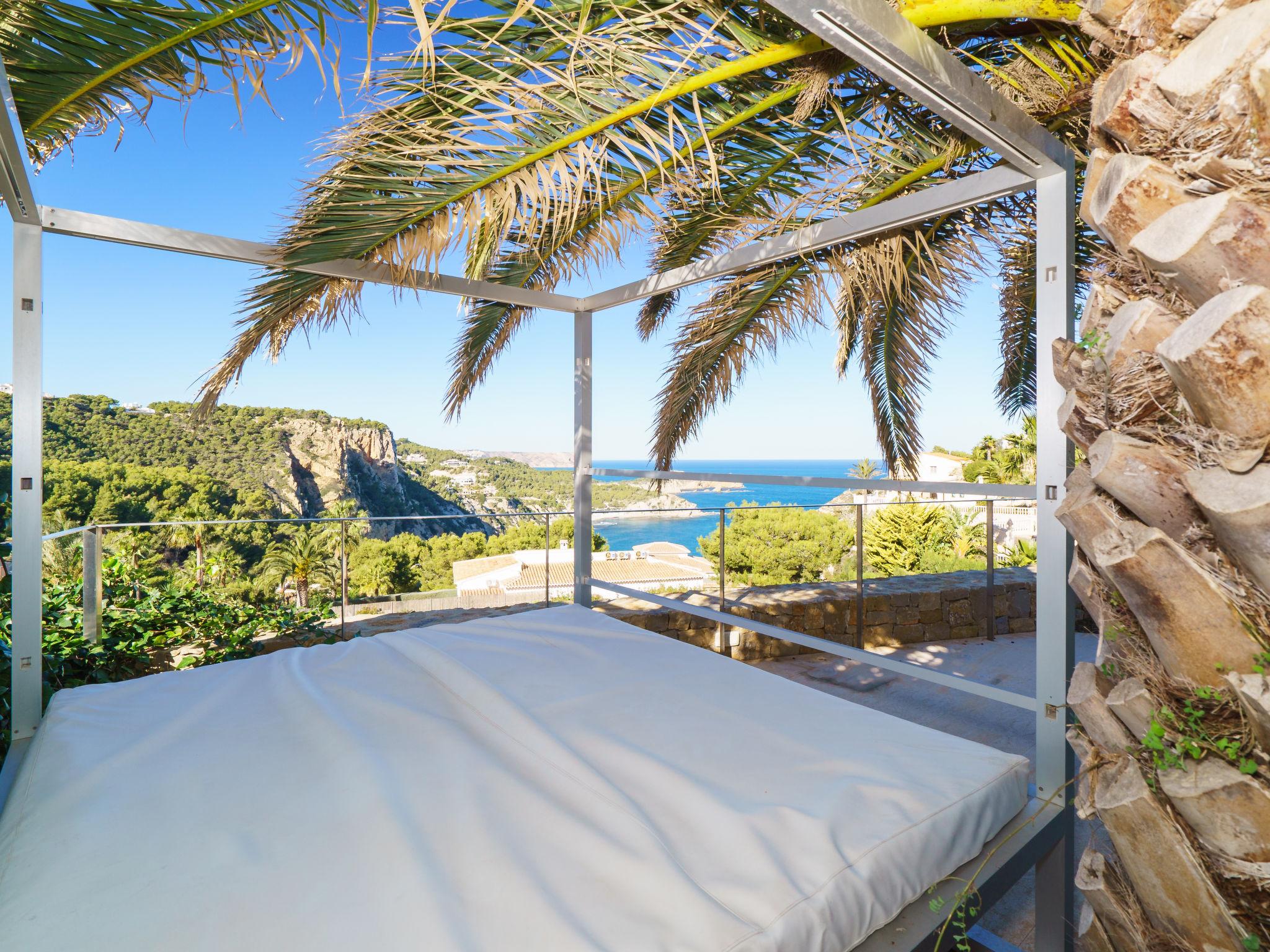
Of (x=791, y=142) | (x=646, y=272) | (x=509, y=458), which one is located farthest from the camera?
(x=509, y=458)

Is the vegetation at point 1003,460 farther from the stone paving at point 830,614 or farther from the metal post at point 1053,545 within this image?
the metal post at point 1053,545

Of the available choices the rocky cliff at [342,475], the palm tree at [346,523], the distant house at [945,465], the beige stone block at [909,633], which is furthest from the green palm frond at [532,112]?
the rocky cliff at [342,475]

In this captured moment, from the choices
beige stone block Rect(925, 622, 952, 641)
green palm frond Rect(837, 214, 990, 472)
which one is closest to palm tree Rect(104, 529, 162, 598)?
green palm frond Rect(837, 214, 990, 472)

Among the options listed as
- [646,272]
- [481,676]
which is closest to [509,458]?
[646,272]

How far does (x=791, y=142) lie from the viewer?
2.35 meters

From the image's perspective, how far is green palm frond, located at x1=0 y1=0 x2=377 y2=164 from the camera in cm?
140

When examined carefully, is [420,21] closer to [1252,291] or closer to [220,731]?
[1252,291]

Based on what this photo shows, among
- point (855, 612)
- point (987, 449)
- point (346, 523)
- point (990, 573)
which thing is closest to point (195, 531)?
point (346, 523)

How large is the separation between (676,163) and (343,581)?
11.3 ft

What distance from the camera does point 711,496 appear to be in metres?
35.8

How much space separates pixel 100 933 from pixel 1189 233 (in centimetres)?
178

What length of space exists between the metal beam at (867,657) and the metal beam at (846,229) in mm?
1301

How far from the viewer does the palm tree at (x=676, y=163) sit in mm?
1609

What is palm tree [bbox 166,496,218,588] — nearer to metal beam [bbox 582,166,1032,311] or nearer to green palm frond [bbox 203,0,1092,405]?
green palm frond [bbox 203,0,1092,405]
